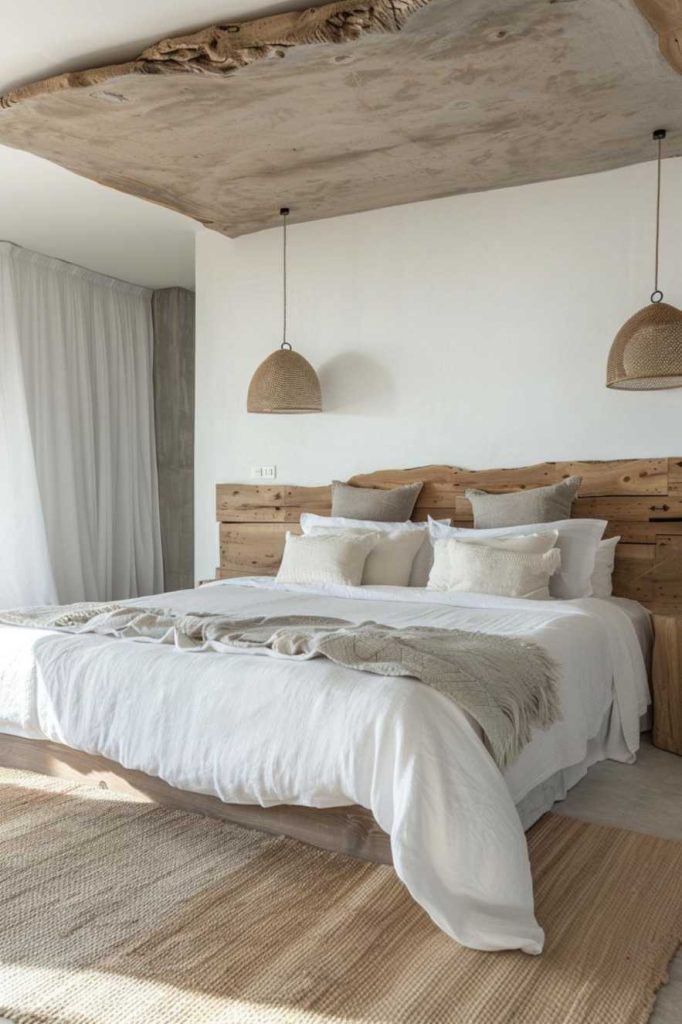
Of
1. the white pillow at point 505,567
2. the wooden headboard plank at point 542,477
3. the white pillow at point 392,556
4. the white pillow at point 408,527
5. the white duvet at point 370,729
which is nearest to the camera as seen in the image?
the white duvet at point 370,729

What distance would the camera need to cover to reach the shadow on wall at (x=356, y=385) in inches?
185

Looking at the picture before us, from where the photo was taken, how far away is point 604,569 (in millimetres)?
3826

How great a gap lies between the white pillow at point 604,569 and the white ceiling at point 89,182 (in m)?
2.44

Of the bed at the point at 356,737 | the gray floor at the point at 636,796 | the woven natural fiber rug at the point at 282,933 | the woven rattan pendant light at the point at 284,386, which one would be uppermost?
the woven rattan pendant light at the point at 284,386

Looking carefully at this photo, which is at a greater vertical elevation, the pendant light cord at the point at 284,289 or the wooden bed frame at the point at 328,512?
the pendant light cord at the point at 284,289

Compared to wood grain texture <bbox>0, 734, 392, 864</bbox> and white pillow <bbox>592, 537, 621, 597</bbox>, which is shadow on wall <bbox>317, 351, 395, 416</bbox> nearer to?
white pillow <bbox>592, 537, 621, 597</bbox>

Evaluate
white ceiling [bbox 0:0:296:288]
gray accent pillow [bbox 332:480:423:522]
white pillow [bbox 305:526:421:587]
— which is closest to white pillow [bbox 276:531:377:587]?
white pillow [bbox 305:526:421:587]

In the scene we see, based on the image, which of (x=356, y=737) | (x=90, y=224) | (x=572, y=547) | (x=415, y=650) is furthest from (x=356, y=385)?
(x=356, y=737)

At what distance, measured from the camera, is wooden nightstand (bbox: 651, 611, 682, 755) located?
3.32 m

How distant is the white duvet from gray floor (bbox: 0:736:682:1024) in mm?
113

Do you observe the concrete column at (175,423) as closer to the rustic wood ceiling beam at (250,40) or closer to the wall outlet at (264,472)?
the wall outlet at (264,472)

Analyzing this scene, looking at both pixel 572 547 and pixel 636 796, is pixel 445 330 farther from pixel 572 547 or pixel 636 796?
pixel 636 796

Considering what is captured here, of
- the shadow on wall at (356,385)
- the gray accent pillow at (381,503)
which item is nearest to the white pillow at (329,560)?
the gray accent pillow at (381,503)

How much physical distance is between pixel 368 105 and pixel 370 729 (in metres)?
2.46
